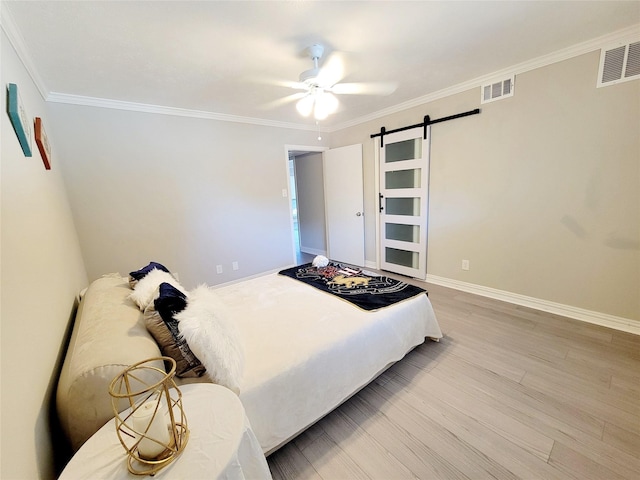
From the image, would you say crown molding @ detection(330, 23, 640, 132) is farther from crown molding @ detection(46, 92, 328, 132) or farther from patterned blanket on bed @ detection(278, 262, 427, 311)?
patterned blanket on bed @ detection(278, 262, 427, 311)

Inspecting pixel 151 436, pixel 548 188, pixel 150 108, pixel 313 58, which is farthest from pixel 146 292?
pixel 548 188

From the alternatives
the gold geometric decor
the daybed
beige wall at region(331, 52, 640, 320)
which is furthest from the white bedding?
beige wall at region(331, 52, 640, 320)

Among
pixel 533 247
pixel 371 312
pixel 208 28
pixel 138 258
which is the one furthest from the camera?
pixel 138 258

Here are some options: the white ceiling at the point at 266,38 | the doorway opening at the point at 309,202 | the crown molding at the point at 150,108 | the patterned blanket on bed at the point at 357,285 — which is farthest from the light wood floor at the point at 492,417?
the crown molding at the point at 150,108

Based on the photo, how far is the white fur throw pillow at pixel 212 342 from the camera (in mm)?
1094

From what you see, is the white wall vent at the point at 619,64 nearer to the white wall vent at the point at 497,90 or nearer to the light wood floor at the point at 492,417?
the white wall vent at the point at 497,90

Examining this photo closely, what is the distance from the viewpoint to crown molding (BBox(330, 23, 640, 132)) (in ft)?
6.60

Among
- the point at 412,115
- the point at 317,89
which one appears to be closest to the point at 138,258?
the point at 317,89

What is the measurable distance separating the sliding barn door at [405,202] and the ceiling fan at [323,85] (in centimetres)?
90

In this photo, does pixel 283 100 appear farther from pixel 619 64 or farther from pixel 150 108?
pixel 619 64

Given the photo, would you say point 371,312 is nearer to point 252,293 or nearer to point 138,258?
point 252,293

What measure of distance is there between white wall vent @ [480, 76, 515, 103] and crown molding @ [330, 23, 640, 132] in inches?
2.1

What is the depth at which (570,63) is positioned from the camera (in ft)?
7.47

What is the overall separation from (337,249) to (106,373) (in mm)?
4131
